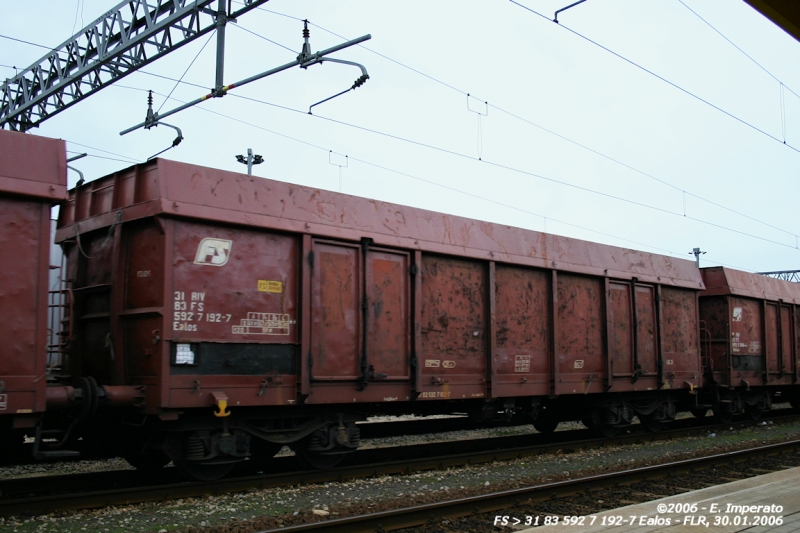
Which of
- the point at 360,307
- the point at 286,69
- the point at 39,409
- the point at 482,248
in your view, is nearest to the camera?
the point at 39,409

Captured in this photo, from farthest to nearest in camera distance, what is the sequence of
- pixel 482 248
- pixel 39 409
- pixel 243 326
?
pixel 482 248, pixel 243 326, pixel 39 409

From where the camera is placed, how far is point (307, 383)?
27.0 feet

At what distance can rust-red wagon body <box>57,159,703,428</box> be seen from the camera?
7465 millimetres

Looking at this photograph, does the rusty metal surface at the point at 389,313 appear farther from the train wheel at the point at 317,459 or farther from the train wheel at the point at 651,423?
the train wheel at the point at 651,423

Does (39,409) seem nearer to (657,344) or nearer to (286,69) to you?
(286,69)

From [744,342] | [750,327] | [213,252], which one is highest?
[213,252]

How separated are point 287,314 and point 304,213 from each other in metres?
1.28

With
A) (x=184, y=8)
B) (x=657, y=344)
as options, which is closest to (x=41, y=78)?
(x=184, y=8)

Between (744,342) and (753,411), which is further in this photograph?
(753,411)

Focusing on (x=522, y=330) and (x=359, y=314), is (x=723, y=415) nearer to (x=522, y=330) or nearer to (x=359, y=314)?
(x=522, y=330)

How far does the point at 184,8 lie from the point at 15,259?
834 cm

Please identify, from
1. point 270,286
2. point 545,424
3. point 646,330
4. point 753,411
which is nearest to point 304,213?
point 270,286

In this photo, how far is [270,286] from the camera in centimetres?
819

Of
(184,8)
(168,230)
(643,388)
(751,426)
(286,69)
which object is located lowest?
(751,426)
